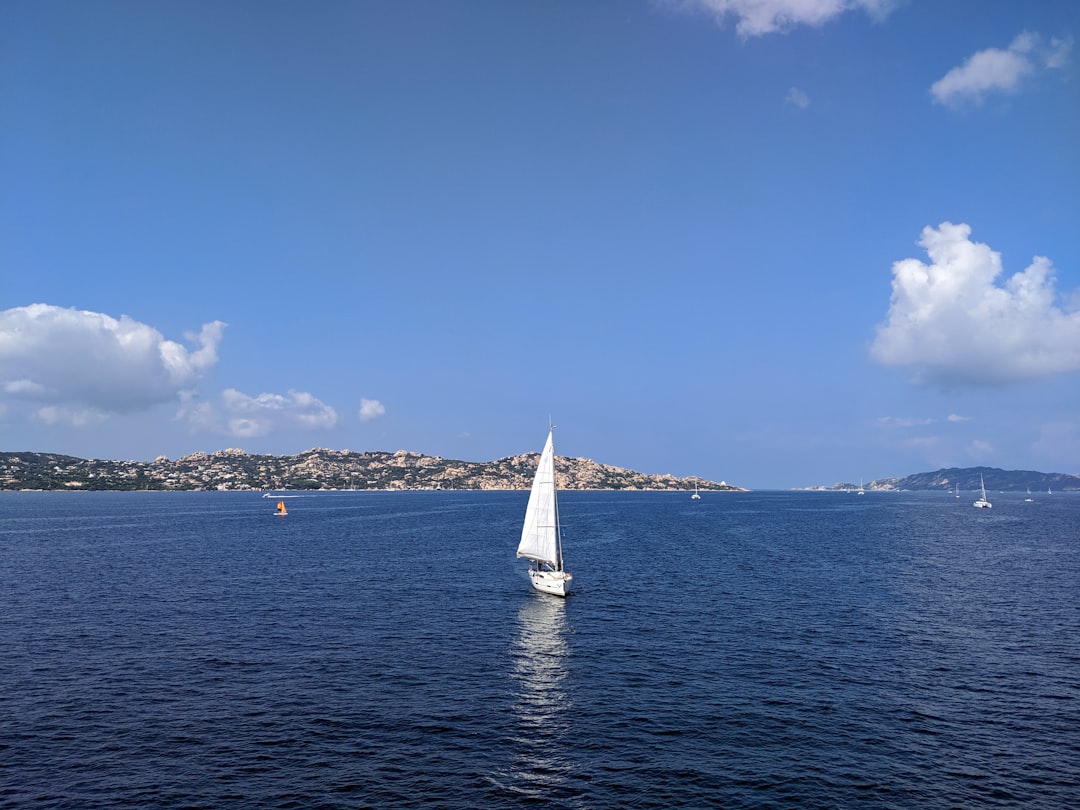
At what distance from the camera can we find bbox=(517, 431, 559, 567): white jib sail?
293 feet

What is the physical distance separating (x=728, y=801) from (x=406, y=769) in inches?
713

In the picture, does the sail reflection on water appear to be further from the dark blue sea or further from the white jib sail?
the white jib sail

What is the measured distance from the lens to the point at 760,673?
178 ft

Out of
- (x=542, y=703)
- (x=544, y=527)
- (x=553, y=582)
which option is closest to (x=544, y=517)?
(x=544, y=527)

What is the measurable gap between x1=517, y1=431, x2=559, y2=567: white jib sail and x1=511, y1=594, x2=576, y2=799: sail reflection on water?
1396 centimetres

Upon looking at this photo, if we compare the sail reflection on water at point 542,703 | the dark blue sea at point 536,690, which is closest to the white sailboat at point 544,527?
the dark blue sea at point 536,690

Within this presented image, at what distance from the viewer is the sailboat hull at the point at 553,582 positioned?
279 feet

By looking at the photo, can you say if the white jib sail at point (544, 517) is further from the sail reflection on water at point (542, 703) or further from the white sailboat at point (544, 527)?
the sail reflection on water at point (542, 703)

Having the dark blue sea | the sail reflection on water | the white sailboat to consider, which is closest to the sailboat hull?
the white sailboat

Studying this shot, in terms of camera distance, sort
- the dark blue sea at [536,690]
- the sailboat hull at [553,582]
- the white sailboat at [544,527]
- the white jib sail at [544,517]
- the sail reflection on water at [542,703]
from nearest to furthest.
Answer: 1. the dark blue sea at [536,690]
2. the sail reflection on water at [542,703]
3. the sailboat hull at [553,582]
4. the white sailboat at [544,527]
5. the white jib sail at [544,517]

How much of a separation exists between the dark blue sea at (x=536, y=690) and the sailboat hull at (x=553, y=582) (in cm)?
222

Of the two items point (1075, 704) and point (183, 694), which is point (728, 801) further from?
point (183, 694)

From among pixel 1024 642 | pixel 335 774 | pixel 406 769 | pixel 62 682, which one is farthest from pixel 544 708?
pixel 1024 642

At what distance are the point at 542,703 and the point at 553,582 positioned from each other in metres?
37.7
